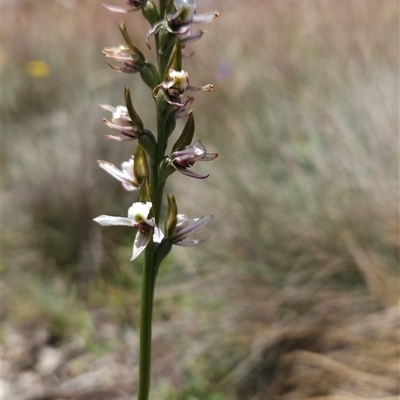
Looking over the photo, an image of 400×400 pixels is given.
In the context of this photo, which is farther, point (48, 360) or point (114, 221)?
point (48, 360)

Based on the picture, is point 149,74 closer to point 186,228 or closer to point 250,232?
point 186,228

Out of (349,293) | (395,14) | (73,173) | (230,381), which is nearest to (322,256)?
(349,293)

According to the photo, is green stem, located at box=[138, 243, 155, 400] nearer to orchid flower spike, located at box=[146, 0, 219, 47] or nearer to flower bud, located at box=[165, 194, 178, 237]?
flower bud, located at box=[165, 194, 178, 237]

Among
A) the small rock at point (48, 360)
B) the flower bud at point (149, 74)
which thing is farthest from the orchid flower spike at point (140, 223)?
the small rock at point (48, 360)

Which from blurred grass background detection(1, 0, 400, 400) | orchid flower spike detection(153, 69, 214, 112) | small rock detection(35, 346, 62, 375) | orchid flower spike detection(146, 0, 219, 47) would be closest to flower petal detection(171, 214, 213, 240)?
orchid flower spike detection(153, 69, 214, 112)

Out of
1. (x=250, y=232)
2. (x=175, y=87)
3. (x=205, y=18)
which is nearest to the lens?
(x=175, y=87)

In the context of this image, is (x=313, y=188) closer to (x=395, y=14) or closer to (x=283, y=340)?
(x=283, y=340)

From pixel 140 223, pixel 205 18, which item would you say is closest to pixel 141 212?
pixel 140 223
